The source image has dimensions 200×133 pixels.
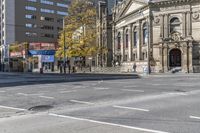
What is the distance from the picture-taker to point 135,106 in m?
14.4

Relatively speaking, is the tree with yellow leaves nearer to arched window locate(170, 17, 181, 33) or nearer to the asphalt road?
arched window locate(170, 17, 181, 33)

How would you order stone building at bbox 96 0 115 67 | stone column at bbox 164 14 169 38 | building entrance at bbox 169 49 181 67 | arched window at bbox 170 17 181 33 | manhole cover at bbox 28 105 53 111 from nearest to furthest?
1. manhole cover at bbox 28 105 53 111
2. building entrance at bbox 169 49 181 67
3. arched window at bbox 170 17 181 33
4. stone column at bbox 164 14 169 38
5. stone building at bbox 96 0 115 67

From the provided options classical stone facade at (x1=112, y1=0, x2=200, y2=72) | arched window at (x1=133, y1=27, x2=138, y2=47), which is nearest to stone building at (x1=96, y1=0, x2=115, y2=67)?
arched window at (x1=133, y1=27, x2=138, y2=47)

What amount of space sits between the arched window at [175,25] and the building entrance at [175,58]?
13.8 feet

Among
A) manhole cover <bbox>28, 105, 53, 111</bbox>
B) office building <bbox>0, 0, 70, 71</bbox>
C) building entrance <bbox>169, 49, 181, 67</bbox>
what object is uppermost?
office building <bbox>0, 0, 70, 71</bbox>

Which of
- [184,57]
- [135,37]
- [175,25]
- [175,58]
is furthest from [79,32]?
[184,57]

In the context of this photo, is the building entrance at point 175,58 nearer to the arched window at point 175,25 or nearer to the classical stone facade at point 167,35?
the classical stone facade at point 167,35

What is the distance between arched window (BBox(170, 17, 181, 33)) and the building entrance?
421 centimetres

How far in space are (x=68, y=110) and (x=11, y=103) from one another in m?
3.92

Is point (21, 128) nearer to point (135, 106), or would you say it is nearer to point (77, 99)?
point (135, 106)

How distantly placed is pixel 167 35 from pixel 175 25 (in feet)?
8.13

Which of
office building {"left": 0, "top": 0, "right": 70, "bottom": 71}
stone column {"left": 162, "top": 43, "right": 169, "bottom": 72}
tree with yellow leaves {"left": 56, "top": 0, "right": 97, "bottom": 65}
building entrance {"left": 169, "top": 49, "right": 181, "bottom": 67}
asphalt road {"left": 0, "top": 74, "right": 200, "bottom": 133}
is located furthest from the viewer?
office building {"left": 0, "top": 0, "right": 70, "bottom": 71}

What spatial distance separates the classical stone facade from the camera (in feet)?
208

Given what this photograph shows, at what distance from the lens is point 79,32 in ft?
228
